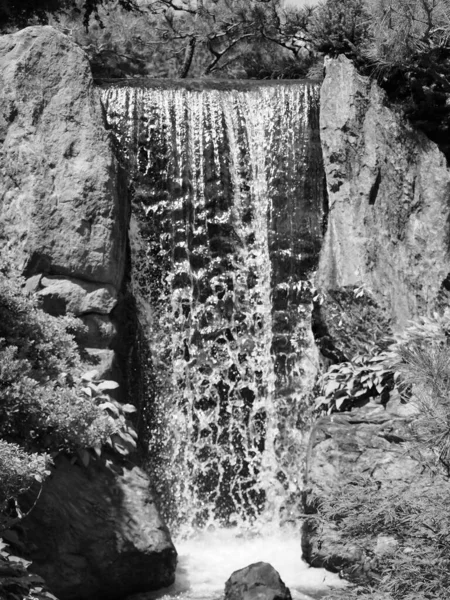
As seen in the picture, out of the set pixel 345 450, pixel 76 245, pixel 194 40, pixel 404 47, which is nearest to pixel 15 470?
pixel 345 450

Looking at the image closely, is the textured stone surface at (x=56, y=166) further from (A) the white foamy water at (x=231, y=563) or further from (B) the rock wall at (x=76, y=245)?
(A) the white foamy water at (x=231, y=563)

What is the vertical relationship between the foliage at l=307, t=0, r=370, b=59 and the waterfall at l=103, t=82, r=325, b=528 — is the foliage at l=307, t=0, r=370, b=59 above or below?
above

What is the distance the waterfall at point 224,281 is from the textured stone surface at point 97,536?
144 cm

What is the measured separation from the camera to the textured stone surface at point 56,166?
7770 mm

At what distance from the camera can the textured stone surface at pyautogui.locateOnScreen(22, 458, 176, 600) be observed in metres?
5.81

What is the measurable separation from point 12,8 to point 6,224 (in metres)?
5.48

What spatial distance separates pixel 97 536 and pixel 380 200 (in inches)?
192

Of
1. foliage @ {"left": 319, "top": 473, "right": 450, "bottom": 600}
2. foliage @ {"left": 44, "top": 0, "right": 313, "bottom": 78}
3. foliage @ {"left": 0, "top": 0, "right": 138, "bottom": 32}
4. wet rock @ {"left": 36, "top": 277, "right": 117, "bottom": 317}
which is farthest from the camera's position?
foliage @ {"left": 44, "top": 0, "right": 313, "bottom": 78}

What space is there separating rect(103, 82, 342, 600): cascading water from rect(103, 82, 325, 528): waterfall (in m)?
0.01

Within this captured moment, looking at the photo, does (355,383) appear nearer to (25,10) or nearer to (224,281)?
(224,281)

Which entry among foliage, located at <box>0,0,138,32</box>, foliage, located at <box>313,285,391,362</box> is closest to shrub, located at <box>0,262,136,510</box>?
foliage, located at <box>313,285,391,362</box>

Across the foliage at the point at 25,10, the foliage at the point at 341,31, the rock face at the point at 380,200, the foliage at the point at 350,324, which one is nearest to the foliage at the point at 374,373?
the foliage at the point at 350,324

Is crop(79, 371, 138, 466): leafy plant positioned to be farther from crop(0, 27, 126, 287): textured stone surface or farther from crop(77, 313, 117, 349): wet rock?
crop(0, 27, 126, 287): textured stone surface

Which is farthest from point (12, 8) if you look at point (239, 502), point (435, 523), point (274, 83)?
point (435, 523)
